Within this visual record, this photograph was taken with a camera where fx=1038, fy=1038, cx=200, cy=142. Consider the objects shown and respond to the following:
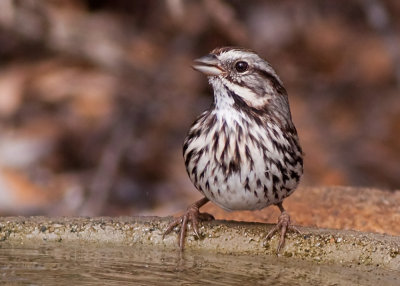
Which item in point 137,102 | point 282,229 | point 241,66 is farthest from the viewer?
point 137,102

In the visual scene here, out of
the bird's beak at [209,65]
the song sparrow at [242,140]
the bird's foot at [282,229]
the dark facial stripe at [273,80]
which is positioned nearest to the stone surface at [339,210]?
the song sparrow at [242,140]

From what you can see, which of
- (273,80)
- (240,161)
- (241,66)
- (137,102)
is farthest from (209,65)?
(137,102)

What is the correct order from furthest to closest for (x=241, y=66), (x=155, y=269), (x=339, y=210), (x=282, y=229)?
1. (x=339, y=210)
2. (x=241, y=66)
3. (x=282, y=229)
4. (x=155, y=269)

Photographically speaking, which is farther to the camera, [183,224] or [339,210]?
[339,210]

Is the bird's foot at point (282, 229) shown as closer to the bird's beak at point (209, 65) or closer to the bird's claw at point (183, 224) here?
the bird's claw at point (183, 224)

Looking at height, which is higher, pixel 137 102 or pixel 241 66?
pixel 137 102

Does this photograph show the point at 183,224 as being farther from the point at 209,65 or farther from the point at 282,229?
the point at 209,65
